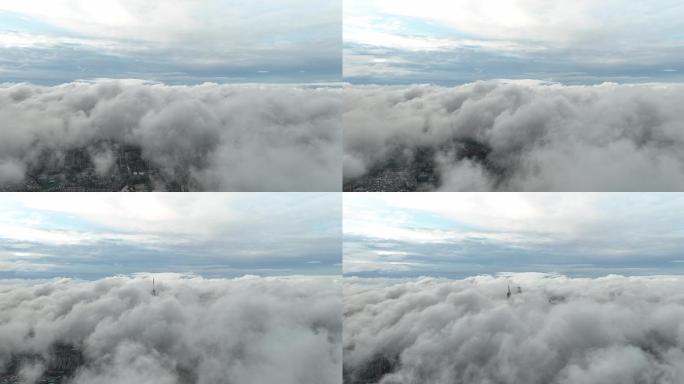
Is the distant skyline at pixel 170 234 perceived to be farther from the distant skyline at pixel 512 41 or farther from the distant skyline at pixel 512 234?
the distant skyline at pixel 512 41

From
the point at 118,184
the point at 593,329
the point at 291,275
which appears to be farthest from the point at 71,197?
the point at 593,329

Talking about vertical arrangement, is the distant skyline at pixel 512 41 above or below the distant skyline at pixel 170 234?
above

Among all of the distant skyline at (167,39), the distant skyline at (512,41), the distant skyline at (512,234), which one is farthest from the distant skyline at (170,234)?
the distant skyline at (512,41)

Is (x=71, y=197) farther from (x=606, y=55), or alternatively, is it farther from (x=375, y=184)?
(x=606, y=55)

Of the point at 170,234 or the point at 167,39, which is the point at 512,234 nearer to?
the point at 170,234

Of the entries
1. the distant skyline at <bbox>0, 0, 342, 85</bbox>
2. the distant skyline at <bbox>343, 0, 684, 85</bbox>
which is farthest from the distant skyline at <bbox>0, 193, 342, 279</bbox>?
the distant skyline at <bbox>343, 0, 684, 85</bbox>

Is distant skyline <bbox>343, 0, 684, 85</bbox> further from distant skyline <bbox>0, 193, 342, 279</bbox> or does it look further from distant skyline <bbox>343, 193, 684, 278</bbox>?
distant skyline <bbox>0, 193, 342, 279</bbox>

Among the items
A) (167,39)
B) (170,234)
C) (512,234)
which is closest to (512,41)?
(512,234)
